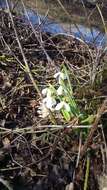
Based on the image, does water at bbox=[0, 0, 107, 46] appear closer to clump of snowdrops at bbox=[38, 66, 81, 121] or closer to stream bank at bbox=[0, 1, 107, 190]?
stream bank at bbox=[0, 1, 107, 190]

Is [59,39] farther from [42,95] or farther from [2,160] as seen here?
[2,160]

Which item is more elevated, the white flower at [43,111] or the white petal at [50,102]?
the white petal at [50,102]

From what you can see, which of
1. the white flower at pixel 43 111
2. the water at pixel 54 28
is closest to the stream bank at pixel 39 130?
the white flower at pixel 43 111

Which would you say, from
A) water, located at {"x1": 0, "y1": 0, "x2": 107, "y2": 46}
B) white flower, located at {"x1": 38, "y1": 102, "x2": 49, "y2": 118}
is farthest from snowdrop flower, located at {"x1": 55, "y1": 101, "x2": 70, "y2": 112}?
water, located at {"x1": 0, "y1": 0, "x2": 107, "y2": 46}

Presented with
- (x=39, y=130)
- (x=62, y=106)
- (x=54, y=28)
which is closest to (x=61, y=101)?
(x=62, y=106)

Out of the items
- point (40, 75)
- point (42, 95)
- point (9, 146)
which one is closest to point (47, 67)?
point (40, 75)

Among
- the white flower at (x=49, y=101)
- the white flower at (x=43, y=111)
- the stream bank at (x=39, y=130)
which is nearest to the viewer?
the stream bank at (x=39, y=130)

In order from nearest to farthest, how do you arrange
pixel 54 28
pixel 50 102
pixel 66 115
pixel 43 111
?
pixel 50 102 → pixel 66 115 → pixel 43 111 → pixel 54 28

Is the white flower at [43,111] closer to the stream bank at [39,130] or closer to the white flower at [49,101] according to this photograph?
the stream bank at [39,130]

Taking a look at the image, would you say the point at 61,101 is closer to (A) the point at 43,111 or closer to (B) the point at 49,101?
(B) the point at 49,101
